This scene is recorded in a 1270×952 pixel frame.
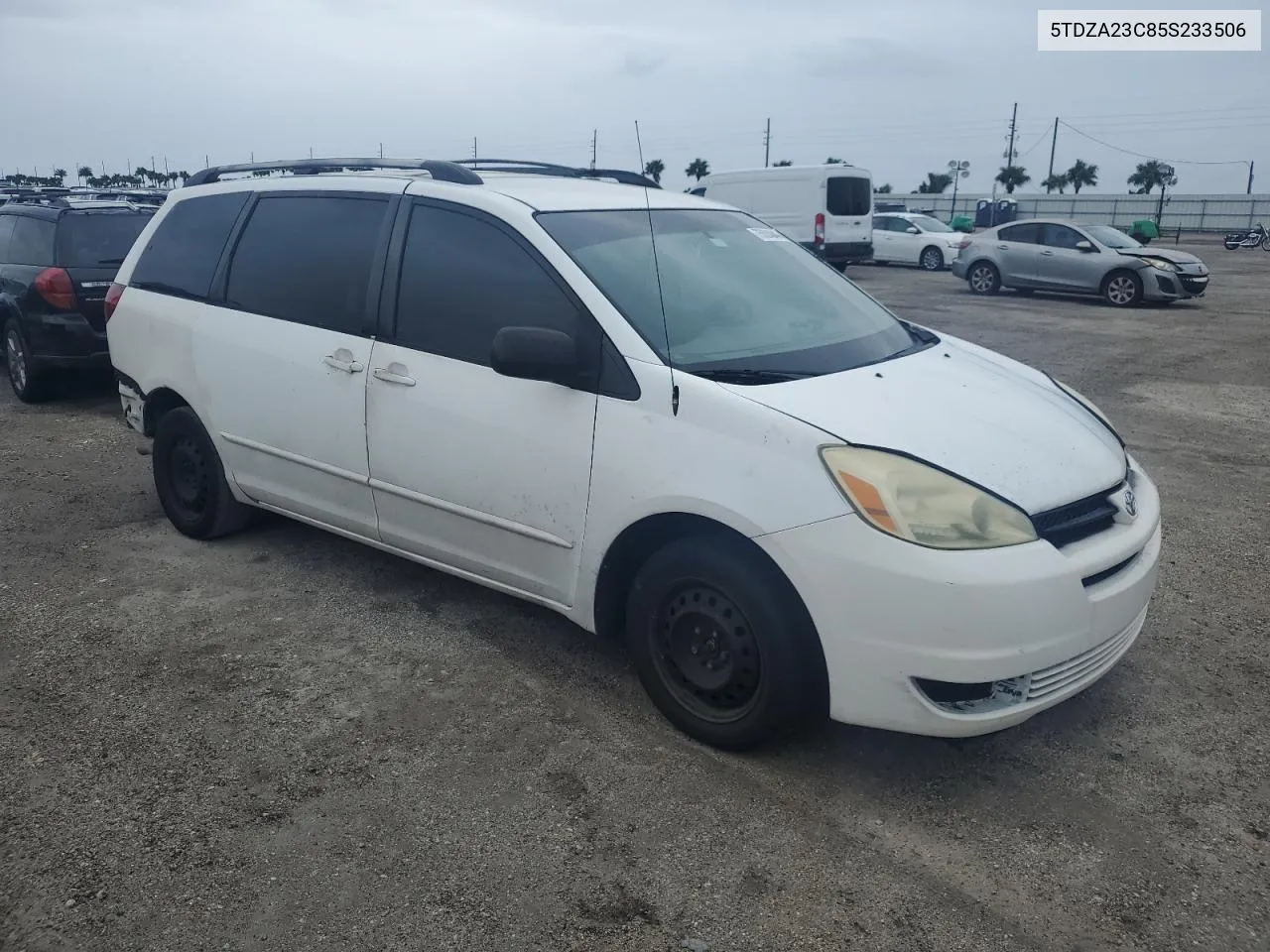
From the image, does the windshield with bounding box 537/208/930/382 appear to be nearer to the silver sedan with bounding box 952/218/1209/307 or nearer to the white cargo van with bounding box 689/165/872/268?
the silver sedan with bounding box 952/218/1209/307

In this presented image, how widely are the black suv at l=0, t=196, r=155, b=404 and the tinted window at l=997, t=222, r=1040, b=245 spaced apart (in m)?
14.6

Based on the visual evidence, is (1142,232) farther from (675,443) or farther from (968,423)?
(675,443)

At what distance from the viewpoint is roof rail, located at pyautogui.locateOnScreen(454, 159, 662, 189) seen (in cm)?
492

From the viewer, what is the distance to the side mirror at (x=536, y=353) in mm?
3303

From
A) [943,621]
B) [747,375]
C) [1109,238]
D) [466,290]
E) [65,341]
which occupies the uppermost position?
[1109,238]

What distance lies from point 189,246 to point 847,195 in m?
17.9

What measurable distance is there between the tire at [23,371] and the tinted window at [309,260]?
476cm

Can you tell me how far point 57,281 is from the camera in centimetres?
809

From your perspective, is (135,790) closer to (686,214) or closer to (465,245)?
(465,245)

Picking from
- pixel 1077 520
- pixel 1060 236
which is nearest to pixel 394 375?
pixel 1077 520

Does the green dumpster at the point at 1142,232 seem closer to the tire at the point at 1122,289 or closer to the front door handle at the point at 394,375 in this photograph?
the tire at the point at 1122,289

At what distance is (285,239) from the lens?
452cm

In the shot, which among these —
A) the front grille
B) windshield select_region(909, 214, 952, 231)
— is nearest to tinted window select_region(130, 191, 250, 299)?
the front grille

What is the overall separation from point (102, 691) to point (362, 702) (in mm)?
946
